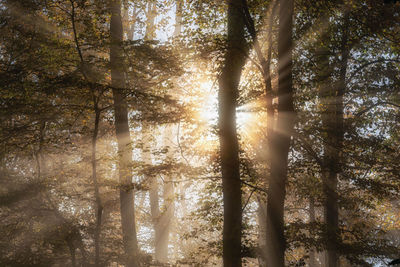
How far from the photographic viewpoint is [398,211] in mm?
17453

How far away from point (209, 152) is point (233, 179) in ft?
7.40

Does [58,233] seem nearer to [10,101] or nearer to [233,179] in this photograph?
[10,101]

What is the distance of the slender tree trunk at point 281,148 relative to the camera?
6.96 m

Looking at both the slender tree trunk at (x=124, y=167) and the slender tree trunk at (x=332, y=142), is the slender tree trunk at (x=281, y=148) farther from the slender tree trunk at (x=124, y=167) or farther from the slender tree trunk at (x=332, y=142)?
the slender tree trunk at (x=124, y=167)

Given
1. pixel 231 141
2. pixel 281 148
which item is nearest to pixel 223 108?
pixel 231 141

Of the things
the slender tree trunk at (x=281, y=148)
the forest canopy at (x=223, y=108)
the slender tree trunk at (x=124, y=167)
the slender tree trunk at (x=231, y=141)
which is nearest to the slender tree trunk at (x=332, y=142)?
the forest canopy at (x=223, y=108)

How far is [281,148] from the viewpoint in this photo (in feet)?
23.4

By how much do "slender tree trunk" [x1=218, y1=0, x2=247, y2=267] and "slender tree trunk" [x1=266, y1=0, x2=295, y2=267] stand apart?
3.35ft

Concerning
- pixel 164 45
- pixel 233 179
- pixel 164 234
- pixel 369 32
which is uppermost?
pixel 164 45

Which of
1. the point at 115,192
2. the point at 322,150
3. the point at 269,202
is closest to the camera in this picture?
the point at 269,202

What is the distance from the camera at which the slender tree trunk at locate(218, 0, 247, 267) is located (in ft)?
20.2

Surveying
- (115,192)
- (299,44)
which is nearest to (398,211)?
(299,44)

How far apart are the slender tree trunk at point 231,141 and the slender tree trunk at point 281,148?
3.35ft

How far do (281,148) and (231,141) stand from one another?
4.22 feet
